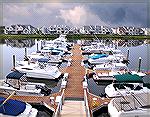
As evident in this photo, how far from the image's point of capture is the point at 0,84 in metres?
14.4

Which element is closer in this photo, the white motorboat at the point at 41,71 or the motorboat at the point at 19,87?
the motorboat at the point at 19,87

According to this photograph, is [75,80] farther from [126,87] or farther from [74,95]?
[126,87]

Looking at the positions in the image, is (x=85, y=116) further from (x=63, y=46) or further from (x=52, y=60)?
(x=63, y=46)

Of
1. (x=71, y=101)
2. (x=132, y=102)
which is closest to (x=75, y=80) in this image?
(x=71, y=101)

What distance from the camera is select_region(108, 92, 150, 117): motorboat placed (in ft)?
33.1

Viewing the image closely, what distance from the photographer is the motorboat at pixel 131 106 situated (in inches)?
398

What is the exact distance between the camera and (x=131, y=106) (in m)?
10.4

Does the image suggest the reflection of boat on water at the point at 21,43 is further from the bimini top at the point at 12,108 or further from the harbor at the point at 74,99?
the bimini top at the point at 12,108

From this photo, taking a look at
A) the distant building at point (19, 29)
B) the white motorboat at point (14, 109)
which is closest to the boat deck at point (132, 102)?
the white motorboat at point (14, 109)

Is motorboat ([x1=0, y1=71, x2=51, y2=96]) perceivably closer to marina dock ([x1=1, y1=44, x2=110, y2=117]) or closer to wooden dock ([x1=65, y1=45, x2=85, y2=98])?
marina dock ([x1=1, y1=44, x2=110, y2=117])

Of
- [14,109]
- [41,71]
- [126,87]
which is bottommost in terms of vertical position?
[14,109]

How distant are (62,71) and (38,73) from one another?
1.81 metres

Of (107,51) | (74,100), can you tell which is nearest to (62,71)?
(74,100)

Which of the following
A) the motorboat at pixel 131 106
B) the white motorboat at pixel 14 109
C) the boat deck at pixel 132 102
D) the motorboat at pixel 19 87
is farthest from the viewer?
the motorboat at pixel 19 87
